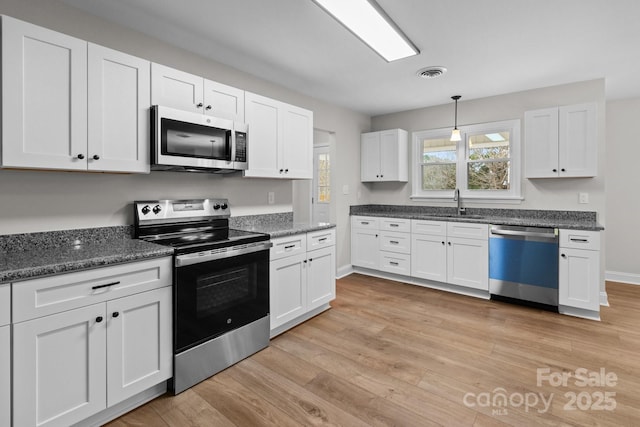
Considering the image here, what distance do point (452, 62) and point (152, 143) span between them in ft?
9.07

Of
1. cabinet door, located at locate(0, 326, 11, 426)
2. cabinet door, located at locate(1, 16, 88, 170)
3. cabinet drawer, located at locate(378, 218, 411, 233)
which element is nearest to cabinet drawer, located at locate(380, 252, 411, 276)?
cabinet drawer, located at locate(378, 218, 411, 233)

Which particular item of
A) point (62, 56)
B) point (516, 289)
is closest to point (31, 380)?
point (62, 56)

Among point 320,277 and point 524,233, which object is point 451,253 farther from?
point 320,277

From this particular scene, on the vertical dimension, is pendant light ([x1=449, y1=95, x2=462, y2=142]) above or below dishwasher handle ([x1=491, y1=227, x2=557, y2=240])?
above

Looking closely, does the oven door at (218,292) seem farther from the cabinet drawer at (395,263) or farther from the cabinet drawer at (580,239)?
the cabinet drawer at (580,239)

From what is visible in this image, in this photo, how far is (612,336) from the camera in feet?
9.21

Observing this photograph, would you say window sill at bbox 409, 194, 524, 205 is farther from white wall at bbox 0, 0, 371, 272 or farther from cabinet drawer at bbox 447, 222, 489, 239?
white wall at bbox 0, 0, 371, 272

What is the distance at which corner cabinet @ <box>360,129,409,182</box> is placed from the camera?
15.6 ft

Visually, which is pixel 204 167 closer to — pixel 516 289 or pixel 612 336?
pixel 516 289

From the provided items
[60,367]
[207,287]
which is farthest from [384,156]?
[60,367]

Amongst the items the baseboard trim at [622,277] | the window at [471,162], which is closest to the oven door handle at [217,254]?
the window at [471,162]

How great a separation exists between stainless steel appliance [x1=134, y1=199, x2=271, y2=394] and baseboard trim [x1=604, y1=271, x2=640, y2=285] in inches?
186

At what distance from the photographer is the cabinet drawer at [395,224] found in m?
4.30

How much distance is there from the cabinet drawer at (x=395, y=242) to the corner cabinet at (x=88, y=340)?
3129mm
